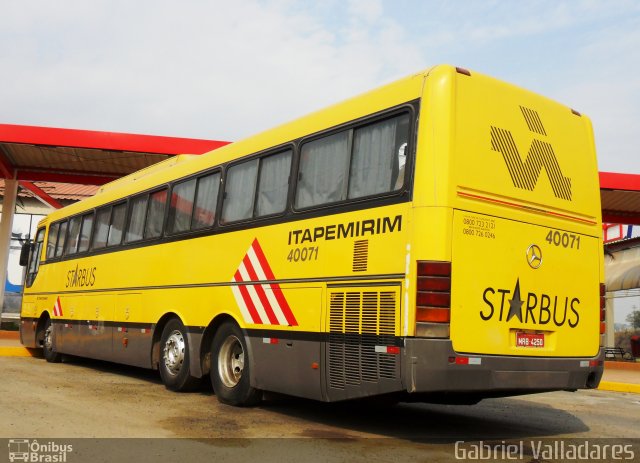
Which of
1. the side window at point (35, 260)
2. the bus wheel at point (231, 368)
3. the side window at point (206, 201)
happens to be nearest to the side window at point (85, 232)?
the side window at point (35, 260)

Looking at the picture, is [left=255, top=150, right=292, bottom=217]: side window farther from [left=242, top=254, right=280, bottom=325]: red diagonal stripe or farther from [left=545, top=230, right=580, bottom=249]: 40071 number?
[left=545, top=230, right=580, bottom=249]: 40071 number

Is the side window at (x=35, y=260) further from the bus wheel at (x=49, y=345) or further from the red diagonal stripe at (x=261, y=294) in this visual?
the red diagonal stripe at (x=261, y=294)

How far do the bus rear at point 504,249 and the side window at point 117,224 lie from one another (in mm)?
7088

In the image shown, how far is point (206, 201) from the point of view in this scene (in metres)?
9.45

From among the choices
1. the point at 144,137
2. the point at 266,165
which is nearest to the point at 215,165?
the point at 266,165

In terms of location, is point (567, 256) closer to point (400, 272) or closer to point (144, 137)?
point (400, 272)

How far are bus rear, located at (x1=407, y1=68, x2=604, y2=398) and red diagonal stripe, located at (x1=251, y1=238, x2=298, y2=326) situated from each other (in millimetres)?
1856

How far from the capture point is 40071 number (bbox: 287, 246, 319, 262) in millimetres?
7196

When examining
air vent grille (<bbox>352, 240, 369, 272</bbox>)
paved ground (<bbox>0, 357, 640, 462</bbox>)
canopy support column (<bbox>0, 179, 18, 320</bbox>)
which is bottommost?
paved ground (<bbox>0, 357, 640, 462</bbox>)

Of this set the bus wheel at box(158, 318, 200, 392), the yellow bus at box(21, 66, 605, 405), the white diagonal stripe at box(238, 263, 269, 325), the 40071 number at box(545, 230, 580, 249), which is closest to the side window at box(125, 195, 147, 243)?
the bus wheel at box(158, 318, 200, 392)

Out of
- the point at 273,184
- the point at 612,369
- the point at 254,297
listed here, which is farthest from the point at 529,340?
the point at 612,369

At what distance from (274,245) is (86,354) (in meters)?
6.55

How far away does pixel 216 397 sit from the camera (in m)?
9.09

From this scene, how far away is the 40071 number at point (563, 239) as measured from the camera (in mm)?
6898
